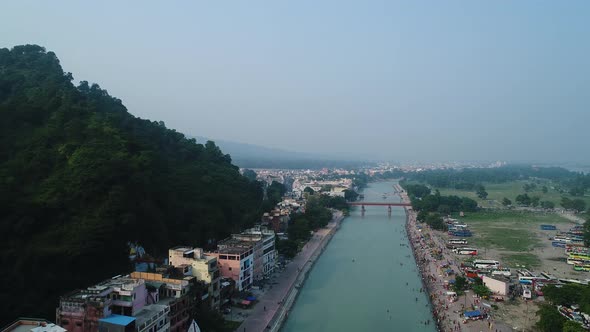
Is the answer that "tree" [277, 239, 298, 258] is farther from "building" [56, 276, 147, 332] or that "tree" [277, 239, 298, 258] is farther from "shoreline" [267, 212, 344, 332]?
"building" [56, 276, 147, 332]

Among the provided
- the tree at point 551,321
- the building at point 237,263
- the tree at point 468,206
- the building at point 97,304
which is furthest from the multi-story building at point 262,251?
the tree at point 468,206

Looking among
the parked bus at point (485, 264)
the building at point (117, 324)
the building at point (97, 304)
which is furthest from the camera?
the parked bus at point (485, 264)

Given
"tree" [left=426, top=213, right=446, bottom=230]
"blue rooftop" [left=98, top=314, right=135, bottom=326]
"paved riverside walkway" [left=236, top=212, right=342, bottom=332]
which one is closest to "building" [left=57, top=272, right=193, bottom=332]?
"blue rooftop" [left=98, top=314, right=135, bottom=326]

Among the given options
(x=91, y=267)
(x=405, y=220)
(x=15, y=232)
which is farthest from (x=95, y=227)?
(x=405, y=220)

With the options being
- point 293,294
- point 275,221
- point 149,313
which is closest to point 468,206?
point 275,221

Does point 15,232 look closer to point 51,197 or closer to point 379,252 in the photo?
point 51,197

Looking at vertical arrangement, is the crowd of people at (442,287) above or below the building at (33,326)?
below

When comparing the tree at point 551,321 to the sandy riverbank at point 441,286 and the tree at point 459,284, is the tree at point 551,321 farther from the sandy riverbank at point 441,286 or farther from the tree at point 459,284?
the tree at point 459,284

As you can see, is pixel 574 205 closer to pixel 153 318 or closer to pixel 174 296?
pixel 174 296
